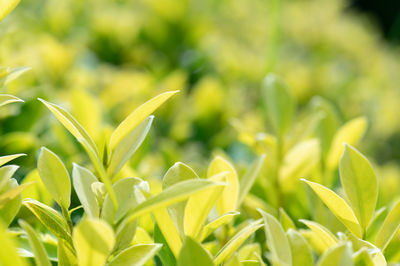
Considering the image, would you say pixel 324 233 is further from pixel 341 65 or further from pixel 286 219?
pixel 341 65

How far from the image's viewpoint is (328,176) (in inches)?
39.7

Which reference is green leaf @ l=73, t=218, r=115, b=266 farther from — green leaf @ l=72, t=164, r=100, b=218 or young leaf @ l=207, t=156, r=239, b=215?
young leaf @ l=207, t=156, r=239, b=215

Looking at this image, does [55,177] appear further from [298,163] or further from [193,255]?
[298,163]

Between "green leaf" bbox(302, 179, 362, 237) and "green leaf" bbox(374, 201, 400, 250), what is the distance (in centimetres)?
4

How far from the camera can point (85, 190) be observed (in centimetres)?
60

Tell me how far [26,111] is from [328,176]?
0.66 metres

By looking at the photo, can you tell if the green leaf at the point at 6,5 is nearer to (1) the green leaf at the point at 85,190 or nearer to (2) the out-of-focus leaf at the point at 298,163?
(1) the green leaf at the point at 85,190

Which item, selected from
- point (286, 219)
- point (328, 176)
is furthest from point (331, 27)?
point (286, 219)

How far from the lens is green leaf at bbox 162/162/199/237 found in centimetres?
59

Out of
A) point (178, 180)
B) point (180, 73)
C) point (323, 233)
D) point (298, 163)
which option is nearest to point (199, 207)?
point (178, 180)

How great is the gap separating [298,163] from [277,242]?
434mm

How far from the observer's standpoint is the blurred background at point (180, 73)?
1.09m

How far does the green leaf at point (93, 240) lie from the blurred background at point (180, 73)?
365mm

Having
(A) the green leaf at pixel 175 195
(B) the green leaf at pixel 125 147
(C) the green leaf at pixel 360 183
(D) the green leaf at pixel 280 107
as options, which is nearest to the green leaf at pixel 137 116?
(B) the green leaf at pixel 125 147
